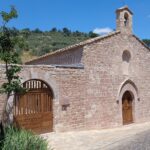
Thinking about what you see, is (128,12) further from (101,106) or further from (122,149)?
(122,149)

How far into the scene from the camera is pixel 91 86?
50.3 ft

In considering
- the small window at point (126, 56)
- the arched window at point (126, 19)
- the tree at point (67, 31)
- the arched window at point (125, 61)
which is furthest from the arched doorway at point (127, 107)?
the tree at point (67, 31)

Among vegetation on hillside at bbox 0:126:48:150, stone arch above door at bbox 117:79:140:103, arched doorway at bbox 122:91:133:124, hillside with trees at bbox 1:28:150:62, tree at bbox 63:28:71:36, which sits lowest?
vegetation on hillside at bbox 0:126:48:150

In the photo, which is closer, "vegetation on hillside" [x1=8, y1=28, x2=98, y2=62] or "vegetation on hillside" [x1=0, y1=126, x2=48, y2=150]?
"vegetation on hillside" [x1=0, y1=126, x2=48, y2=150]

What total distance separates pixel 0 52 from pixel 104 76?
310 inches

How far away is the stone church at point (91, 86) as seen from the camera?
12.8 metres

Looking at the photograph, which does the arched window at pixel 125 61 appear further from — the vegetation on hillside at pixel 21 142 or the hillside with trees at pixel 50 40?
the hillside with trees at pixel 50 40

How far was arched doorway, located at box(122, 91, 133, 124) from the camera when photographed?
1786cm

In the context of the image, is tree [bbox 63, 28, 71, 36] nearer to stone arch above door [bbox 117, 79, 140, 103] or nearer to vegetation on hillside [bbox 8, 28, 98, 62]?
vegetation on hillside [bbox 8, 28, 98, 62]

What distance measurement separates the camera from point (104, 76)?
16.2m

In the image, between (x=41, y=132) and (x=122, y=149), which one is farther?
(x=41, y=132)

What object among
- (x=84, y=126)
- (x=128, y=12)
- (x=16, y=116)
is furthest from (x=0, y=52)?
(x=128, y=12)

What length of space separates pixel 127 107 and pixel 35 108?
7.08 metres


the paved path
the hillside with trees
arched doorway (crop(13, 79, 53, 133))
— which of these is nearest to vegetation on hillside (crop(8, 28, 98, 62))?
the hillside with trees
